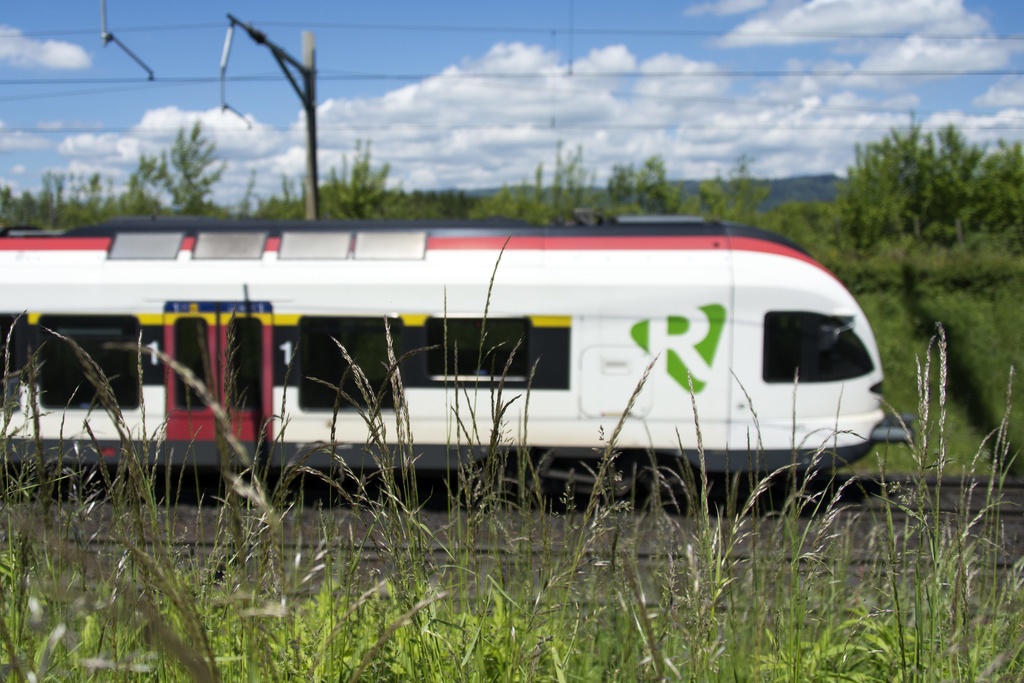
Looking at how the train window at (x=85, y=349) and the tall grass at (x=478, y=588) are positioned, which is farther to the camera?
the train window at (x=85, y=349)

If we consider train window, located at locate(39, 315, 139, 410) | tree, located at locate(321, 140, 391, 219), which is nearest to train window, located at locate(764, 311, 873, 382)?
train window, located at locate(39, 315, 139, 410)

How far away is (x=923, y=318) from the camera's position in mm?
14562

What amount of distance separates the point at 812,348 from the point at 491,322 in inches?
111

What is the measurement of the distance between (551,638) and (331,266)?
6.09 meters

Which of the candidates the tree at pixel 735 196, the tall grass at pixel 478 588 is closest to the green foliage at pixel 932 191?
the tree at pixel 735 196

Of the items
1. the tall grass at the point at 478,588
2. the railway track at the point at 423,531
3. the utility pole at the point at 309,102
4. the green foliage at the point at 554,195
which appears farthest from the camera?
the green foliage at the point at 554,195

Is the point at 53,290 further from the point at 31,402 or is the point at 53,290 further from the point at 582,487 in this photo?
the point at 31,402

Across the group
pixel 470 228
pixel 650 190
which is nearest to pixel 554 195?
pixel 650 190

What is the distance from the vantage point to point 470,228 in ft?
25.2

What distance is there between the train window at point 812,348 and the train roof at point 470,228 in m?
0.71

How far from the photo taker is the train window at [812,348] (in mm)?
7336

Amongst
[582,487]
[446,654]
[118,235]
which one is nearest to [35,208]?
[118,235]

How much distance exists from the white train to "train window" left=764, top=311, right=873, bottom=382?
2 cm

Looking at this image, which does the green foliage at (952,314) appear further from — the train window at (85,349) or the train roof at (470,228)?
the train window at (85,349)
